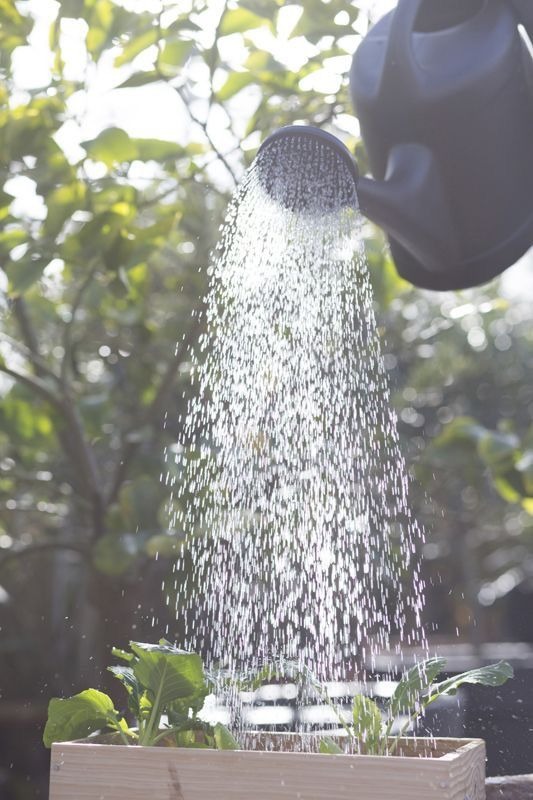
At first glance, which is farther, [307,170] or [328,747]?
→ [307,170]

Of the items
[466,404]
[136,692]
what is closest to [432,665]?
[136,692]

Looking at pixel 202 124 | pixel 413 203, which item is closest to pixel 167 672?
pixel 413 203

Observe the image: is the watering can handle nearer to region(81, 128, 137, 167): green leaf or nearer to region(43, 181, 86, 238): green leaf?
region(81, 128, 137, 167): green leaf

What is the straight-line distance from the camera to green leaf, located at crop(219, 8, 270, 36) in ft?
5.33

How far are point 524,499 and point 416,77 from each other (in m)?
1.02

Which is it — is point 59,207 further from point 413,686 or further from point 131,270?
point 413,686

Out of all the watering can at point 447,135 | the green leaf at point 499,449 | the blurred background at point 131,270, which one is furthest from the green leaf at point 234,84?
the green leaf at point 499,449

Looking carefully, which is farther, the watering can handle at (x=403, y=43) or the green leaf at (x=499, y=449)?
→ the green leaf at (x=499, y=449)

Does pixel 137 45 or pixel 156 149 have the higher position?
pixel 137 45

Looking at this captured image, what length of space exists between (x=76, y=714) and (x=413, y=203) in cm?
68

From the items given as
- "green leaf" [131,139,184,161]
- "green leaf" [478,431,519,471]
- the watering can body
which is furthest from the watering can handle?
"green leaf" [478,431,519,471]

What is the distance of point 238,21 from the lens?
1.63m

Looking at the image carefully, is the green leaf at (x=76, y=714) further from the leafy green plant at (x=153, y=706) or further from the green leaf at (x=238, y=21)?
the green leaf at (x=238, y=21)

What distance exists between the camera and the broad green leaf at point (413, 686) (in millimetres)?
1003
